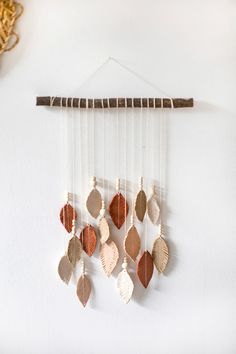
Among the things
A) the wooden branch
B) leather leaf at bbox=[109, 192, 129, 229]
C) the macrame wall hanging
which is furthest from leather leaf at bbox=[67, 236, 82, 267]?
the wooden branch

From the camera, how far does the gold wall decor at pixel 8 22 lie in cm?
105

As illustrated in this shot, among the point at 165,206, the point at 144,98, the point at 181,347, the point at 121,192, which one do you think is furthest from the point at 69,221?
the point at 181,347

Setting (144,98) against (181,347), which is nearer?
(144,98)

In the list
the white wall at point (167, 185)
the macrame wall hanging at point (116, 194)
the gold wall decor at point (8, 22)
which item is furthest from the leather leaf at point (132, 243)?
the gold wall decor at point (8, 22)

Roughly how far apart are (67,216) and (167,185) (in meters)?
0.30

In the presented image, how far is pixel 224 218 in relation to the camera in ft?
3.76

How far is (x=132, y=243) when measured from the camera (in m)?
1.12

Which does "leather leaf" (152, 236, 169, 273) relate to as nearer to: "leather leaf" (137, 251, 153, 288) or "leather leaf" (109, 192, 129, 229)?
"leather leaf" (137, 251, 153, 288)

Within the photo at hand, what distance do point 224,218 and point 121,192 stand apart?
31cm

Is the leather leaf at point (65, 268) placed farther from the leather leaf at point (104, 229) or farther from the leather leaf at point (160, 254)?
the leather leaf at point (160, 254)

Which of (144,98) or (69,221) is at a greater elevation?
(144,98)

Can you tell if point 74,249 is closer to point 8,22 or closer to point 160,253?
point 160,253

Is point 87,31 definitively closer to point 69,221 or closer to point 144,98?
point 144,98

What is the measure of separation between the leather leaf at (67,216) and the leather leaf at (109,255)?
0.11m
